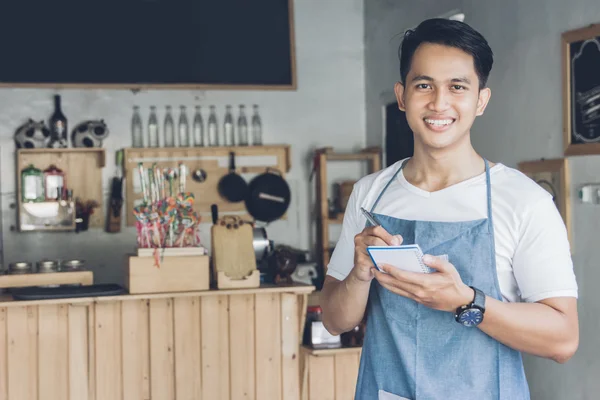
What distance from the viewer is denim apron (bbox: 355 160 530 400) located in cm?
171

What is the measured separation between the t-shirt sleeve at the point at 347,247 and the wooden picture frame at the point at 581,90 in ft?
6.11

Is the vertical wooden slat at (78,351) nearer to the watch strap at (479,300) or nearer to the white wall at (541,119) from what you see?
the white wall at (541,119)

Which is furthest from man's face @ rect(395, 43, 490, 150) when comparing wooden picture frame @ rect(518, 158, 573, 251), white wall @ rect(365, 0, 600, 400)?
wooden picture frame @ rect(518, 158, 573, 251)

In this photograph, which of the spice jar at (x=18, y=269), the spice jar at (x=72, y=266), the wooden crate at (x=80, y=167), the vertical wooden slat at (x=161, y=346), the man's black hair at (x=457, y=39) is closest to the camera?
the man's black hair at (x=457, y=39)

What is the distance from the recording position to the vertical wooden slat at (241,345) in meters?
3.99

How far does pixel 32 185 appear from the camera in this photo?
17.9ft

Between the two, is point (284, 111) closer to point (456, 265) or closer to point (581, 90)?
point (581, 90)

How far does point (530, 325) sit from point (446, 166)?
0.40 metres

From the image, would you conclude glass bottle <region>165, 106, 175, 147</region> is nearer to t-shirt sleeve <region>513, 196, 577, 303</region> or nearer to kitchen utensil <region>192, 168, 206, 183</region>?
kitchen utensil <region>192, 168, 206, 183</region>

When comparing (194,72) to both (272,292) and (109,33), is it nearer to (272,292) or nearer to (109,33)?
(109,33)

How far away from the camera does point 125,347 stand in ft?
12.6

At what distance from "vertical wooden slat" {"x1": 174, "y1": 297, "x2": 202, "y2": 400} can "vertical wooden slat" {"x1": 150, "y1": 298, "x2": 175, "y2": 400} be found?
3 centimetres

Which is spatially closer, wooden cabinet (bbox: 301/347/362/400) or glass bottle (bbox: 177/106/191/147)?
wooden cabinet (bbox: 301/347/362/400)

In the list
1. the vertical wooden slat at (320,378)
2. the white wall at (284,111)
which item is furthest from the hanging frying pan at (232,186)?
the vertical wooden slat at (320,378)
